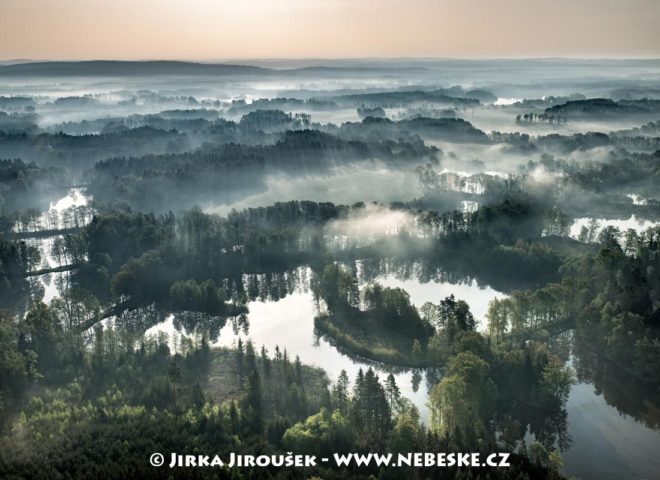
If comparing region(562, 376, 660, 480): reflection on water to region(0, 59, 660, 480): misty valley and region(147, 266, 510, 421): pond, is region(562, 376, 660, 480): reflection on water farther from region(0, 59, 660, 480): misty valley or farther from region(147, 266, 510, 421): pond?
region(147, 266, 510, 421): pond

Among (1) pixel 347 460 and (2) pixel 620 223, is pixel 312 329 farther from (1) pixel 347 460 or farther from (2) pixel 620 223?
(2) pixel 620 223

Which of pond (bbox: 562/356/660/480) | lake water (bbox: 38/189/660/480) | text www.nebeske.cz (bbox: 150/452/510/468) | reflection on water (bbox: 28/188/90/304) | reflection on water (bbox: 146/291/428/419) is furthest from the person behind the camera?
reflection on water (bbox: 28/188/90/304)

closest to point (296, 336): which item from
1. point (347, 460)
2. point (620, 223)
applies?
point (347, 460)

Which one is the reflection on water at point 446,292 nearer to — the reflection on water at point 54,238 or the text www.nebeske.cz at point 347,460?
the text www.nebeske.cz at point 347,460

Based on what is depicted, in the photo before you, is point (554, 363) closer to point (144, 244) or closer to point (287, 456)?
point (287, 456)

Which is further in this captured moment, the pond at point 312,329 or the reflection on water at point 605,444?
the pond at point 312,329

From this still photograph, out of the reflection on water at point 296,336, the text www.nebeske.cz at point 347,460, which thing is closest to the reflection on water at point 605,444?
the text www.nebeske.cz at point 347,460

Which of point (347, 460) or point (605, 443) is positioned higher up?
point (347, 460)

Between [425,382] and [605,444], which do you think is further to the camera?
[425,382]

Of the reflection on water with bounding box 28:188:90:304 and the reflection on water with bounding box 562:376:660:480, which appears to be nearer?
the reflection on water with bounding box 562:376:660:480

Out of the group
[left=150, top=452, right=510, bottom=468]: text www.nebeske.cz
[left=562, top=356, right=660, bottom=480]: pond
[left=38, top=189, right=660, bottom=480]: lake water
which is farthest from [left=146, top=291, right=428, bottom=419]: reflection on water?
[left=562, top=356, right=660, bottom=480]: pond

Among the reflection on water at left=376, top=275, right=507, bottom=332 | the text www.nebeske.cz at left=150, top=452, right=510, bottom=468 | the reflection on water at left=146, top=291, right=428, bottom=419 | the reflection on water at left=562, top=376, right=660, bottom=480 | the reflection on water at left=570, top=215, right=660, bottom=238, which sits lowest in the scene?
the reflection on water at left=562, top=376, right=660, bottom=480
